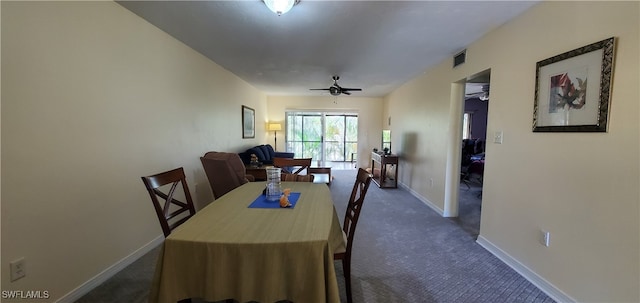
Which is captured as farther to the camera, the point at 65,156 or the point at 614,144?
the point at 65,156

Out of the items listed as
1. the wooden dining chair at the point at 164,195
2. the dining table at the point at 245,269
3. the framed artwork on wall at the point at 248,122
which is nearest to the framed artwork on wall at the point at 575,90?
the dining table at the point at 245,269

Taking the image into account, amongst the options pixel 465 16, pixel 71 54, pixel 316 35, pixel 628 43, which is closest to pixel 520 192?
pixel 628 43

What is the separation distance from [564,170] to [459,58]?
195cm

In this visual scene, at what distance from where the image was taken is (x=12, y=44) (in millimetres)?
1400

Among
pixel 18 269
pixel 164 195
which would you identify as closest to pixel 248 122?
pixel 164 195

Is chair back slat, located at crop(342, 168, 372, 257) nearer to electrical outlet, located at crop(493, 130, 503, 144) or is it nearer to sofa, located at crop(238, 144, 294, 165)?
electrical outlet, located at crop(493, 130, 503, 144)

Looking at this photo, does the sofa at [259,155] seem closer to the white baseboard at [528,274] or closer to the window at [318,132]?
the window at [318,132]

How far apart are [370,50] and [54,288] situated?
3.65 meters

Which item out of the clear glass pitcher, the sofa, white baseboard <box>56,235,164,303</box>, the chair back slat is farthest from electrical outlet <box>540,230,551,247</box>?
the sofa

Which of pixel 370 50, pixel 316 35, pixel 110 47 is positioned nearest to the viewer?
pixel 110 47

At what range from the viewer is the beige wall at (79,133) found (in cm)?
144

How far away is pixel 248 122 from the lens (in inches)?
222

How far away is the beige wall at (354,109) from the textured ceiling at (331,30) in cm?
327

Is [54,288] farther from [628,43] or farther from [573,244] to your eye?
[628,43]
